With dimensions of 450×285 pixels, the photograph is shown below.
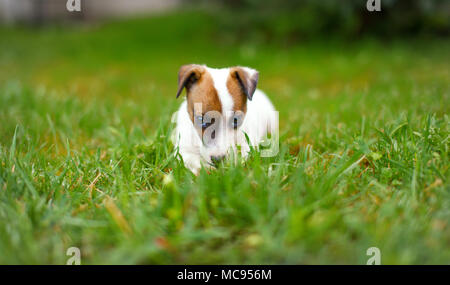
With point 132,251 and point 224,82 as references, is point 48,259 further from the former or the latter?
point 224,82

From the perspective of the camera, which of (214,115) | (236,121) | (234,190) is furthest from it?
(236,121)

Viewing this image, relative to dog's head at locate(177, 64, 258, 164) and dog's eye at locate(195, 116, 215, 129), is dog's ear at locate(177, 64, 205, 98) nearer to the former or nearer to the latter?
dog's head at locate(177, 64, 258, 164)

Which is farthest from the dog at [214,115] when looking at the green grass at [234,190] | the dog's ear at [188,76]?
the green grass at [234,190]

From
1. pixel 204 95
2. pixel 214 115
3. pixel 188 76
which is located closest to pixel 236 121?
pixel 214 115

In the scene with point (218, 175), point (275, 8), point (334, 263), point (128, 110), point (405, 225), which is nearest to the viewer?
point (334, 263)

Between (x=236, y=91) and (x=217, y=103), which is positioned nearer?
(x=217, y=103)

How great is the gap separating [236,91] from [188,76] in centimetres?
42

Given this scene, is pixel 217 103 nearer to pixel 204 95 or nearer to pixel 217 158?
pixel 204 95

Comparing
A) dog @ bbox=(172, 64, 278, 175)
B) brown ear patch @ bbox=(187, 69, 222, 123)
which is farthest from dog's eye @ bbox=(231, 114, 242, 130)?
brown ear patch @ bbox=(187, 69, 222, 123)

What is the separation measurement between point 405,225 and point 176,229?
1343 mm

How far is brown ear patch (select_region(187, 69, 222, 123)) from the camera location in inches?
116

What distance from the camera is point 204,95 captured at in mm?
2996
